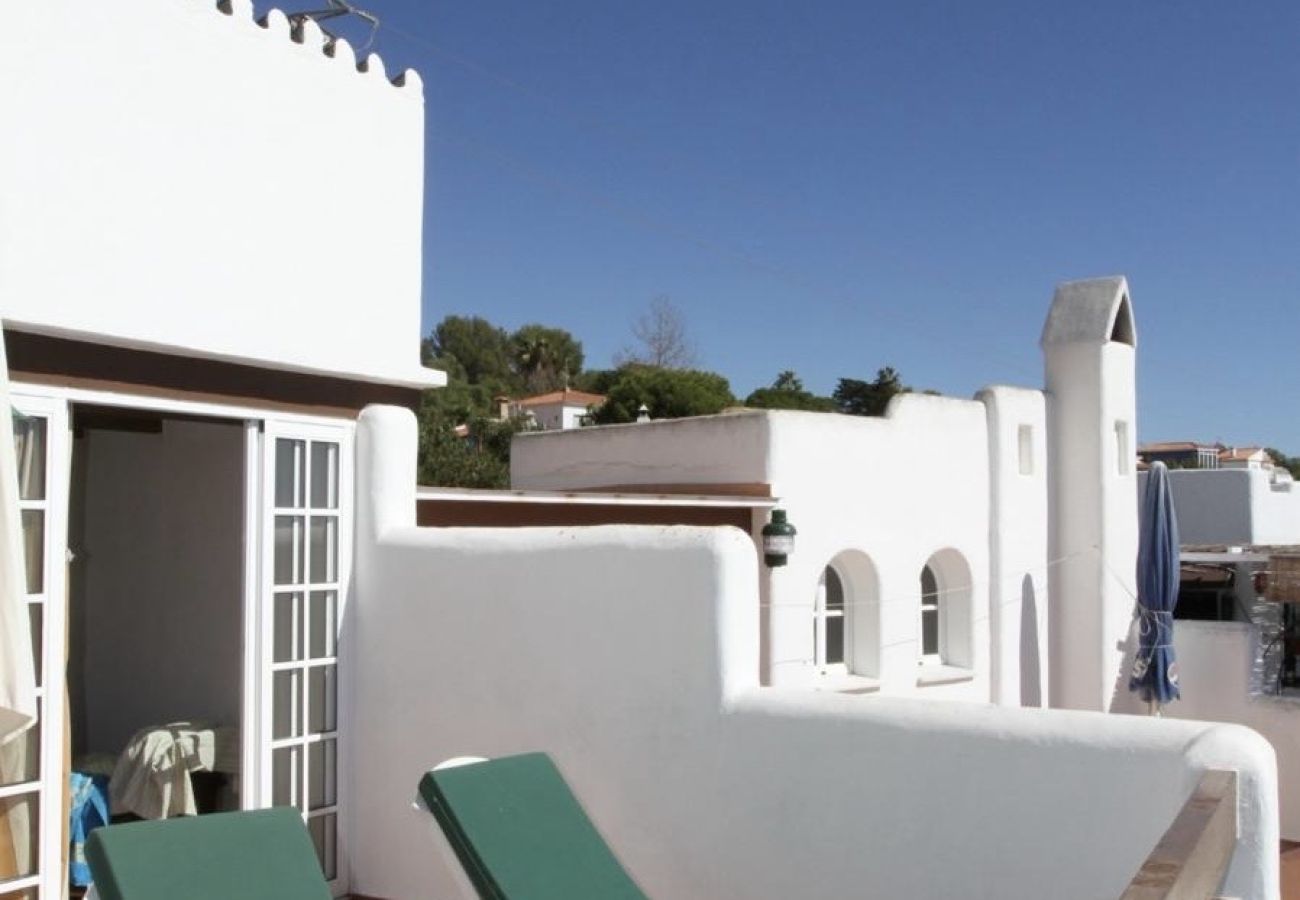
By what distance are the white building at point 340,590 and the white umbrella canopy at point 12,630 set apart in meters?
1.52

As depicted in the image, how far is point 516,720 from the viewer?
7.21 m

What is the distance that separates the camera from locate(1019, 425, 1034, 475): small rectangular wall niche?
16.3m

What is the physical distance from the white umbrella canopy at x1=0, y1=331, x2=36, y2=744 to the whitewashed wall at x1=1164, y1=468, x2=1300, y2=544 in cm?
2529

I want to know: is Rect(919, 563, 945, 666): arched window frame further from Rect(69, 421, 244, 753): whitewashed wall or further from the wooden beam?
the wooden beam

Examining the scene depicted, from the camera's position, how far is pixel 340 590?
7852 mm

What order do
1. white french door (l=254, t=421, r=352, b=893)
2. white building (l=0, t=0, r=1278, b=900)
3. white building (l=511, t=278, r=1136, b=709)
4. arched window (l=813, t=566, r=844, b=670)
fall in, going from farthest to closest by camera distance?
arched window (l=813, t=566, r=844, b=670) → white building (l=511, t=278, r=1136, b=709) → white french door (l=254, t=421, r=352, b=893) → white building (l=0, t=0, r=1278, b=900)

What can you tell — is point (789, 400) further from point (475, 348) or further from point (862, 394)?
point (475, 348)

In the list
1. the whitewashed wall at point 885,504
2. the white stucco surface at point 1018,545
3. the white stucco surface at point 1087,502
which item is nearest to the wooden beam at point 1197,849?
the whitewashed wall at point 885,504

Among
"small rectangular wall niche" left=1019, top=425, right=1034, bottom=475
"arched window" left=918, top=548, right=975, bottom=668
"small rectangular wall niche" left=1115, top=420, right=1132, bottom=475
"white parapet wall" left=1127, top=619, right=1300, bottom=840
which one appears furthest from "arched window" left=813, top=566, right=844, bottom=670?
"white parapet wall" left=1127, top=619, right=1300, bottom=840

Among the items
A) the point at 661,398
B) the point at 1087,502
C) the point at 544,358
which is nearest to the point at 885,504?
the point at 1087,502

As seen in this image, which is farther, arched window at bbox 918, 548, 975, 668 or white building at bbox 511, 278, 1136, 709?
arched window at bbox 918, 548, 975, 668

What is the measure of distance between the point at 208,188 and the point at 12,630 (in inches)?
130

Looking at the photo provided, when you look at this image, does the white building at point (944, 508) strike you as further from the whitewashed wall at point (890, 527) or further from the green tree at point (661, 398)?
the green tree at point (661, 398)

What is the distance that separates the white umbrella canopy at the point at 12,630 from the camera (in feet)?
15.3
